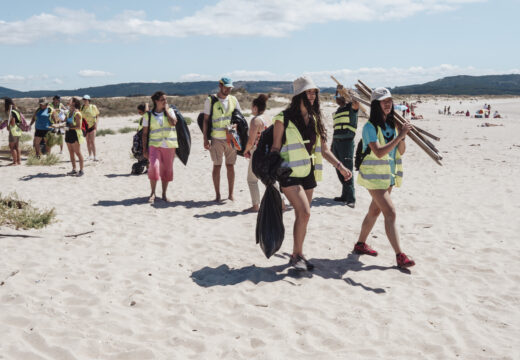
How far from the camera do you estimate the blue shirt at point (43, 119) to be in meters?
12.5

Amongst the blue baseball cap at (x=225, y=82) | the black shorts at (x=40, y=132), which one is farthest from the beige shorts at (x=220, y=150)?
the black shorts at (x=40, y=132)

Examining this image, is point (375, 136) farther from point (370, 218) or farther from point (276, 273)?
point (276, 273)

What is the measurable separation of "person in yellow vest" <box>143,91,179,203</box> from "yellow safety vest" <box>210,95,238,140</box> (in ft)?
2.57

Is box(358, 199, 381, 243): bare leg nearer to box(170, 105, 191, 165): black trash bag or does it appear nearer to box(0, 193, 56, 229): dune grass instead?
box(170, 105, 191, 165): black trash bag

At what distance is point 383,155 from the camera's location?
185 inches

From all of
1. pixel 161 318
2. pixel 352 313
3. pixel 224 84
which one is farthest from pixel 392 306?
pixel 224 84

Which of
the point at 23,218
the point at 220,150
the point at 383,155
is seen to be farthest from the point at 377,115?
the point at 23,218

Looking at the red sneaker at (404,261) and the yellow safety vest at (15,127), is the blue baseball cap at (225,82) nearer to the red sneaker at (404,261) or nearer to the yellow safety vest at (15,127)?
the red sneaker at (404,261)

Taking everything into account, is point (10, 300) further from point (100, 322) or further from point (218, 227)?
point (218, 227)

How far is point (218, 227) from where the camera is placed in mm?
6719

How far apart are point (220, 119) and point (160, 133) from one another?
3.70 ft

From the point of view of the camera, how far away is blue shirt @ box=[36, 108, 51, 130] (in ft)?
41.0

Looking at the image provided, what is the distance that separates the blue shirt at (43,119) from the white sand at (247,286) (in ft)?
16.8

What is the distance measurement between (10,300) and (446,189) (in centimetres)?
818
